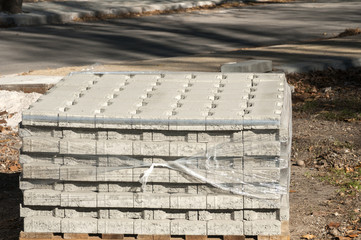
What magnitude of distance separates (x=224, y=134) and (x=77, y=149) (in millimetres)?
899

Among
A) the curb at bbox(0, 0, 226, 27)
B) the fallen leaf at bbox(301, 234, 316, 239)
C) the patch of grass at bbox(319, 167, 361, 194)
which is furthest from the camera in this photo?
the curb at bbox(0, 0, 226, 27)

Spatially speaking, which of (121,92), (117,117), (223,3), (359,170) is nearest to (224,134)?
(117,117)

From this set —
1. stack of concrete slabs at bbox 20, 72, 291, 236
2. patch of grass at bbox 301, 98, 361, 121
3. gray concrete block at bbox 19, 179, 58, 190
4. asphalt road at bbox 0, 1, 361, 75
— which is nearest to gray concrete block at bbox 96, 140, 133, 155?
stack of concrete slabs at bbox 20, 72, 291, 236

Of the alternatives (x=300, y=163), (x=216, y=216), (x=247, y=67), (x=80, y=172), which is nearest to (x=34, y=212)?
(x=80, y=172)

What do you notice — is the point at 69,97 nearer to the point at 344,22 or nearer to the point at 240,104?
the point at 240,104

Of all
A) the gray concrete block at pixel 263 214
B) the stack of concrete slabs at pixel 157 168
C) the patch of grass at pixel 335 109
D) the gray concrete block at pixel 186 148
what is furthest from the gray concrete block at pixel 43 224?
the patch of grass at pixel 335 109

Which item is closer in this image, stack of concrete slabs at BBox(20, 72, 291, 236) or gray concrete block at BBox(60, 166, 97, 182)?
stack of concrete slabs at BBox(20, 72, 291, 236)

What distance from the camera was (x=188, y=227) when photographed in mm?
5020

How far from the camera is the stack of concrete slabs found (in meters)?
4.91

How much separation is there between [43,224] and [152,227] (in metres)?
0.69

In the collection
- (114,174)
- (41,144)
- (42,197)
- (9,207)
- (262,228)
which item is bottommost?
(9,207)

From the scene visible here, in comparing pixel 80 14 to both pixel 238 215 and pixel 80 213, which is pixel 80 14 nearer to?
pixel 80 213

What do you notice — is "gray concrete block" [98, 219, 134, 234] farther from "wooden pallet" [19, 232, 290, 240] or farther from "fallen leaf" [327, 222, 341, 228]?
"fallen leaf" [327, 222, 341, 228]

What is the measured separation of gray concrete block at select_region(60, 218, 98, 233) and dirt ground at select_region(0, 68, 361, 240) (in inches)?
43.2
